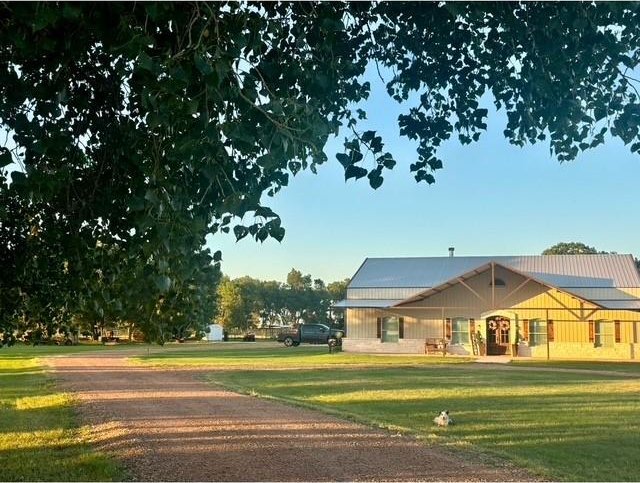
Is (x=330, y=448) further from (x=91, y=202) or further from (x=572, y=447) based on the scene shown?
(x=91, y=202)

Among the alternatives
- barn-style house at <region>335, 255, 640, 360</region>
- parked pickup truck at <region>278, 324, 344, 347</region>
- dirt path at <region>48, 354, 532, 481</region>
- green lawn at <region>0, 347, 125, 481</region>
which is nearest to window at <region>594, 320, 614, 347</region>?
barn-style house at <region>335, 255, 640, 360</region>

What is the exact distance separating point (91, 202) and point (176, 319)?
3.93ft

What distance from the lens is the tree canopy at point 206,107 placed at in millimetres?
3256

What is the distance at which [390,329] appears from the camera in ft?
132

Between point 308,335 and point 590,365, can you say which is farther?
point 308,335

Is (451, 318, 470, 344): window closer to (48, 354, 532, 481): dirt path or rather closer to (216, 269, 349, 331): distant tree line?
(48, 354, 532, 481): dirt path

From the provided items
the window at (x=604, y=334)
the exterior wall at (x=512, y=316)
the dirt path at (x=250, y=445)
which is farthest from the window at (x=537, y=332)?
the dirt path at (x=250, y=445)

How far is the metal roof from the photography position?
3881 centimetres

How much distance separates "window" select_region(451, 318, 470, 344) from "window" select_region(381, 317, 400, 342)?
10.5 feet

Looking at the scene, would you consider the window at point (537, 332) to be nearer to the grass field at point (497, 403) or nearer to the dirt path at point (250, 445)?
the grass field at point (497, 403)

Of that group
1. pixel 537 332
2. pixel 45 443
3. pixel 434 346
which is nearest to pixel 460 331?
pixel 434 346

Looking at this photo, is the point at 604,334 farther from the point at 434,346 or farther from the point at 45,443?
the point at 45,443

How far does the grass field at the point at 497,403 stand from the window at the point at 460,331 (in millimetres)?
8275

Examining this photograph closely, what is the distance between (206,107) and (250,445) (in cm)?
784
